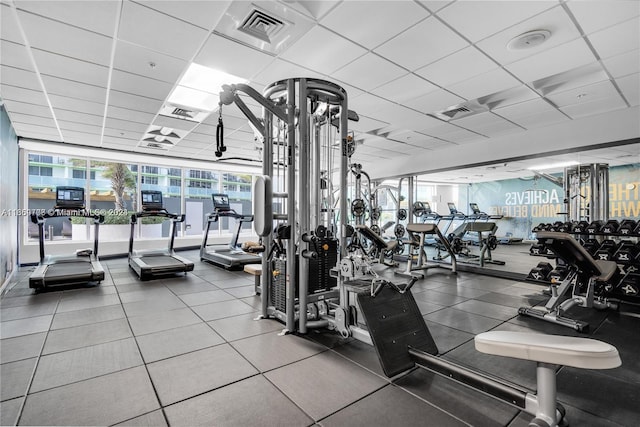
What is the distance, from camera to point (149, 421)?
70.3 inches

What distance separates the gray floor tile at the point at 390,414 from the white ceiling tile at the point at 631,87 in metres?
4.92

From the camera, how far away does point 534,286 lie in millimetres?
5336

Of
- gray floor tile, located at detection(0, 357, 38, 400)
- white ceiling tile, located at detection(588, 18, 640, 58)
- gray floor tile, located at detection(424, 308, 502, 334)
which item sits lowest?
gray floor tile, located at detection(424, 308, 502, 334)

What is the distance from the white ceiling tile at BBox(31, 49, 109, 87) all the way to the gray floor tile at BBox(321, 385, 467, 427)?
459 centimetres

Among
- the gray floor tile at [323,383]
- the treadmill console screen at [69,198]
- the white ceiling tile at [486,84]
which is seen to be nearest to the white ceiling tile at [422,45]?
the white ceiling tile at [486,84]

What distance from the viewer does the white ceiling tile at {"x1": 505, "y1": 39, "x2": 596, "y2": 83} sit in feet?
10.8

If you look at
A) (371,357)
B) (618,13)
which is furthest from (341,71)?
(371,357)

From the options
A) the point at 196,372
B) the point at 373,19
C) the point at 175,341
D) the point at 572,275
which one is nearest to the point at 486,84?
the point at 373,19

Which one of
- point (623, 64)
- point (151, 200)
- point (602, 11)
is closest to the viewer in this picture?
point (602, 11)

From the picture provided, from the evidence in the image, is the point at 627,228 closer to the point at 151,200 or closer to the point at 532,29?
the point at 532,29

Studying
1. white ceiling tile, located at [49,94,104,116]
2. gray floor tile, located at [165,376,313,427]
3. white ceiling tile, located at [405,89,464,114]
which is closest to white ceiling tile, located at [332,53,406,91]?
white ceiling tile, located at [405,89,464,114]

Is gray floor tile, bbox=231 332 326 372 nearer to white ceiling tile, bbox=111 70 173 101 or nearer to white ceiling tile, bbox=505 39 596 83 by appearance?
white ceiling tile, bbox=111 70 173 101

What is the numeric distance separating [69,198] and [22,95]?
6.41ft

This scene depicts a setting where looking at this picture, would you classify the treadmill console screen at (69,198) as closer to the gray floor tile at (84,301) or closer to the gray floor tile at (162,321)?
the gray floor tile at (84,301)
